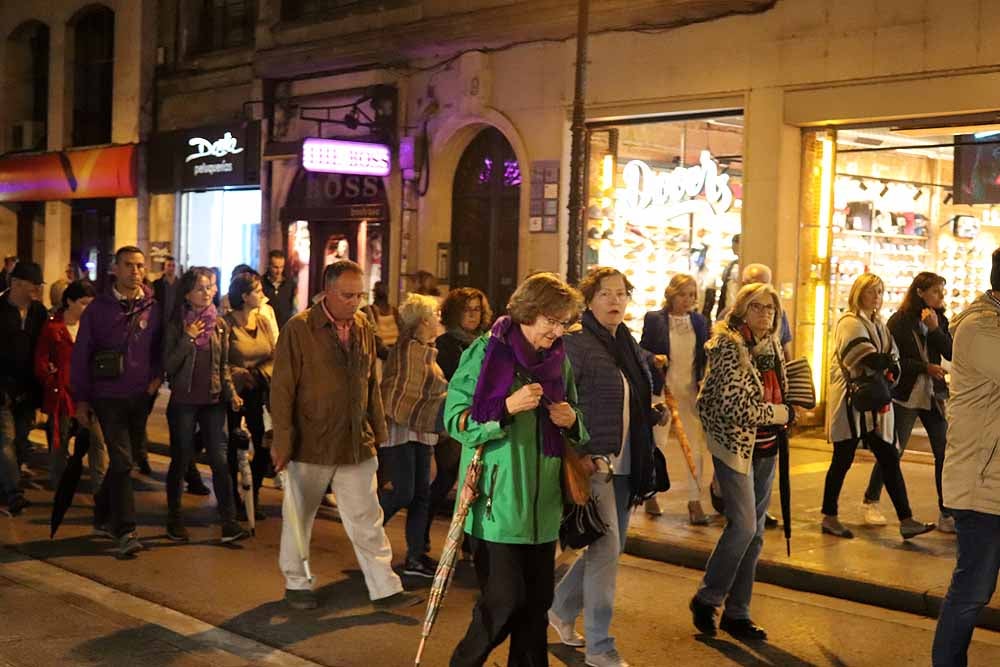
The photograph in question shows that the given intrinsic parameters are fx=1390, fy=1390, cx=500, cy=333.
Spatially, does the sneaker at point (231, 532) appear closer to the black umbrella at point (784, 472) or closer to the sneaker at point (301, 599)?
the sneaker at point (301, 599)

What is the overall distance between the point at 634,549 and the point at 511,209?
9.34 metres

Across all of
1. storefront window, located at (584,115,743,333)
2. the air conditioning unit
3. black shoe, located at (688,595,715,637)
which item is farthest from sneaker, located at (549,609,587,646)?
the air conditioning unit

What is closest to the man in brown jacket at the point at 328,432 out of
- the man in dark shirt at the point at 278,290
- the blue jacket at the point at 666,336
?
the blue jacket at the point at 666,336

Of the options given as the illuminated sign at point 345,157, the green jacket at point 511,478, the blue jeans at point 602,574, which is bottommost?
the blue jeans at point 602,574

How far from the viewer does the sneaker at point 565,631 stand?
7273mm

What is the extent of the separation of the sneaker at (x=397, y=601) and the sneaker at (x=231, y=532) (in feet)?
7.71

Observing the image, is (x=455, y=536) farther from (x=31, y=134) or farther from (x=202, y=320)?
(x=31, y=134)

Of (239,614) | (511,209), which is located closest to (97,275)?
(511,209)

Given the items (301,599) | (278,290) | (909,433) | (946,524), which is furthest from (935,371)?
(278,290)

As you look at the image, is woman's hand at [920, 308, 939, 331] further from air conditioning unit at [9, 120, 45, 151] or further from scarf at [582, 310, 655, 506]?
air conditioning unit at [9, 120, 45, 151]

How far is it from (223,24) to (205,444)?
16085 mm

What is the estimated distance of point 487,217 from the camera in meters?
19.3

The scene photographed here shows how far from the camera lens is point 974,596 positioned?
19.6 ft

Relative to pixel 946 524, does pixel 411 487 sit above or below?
above
